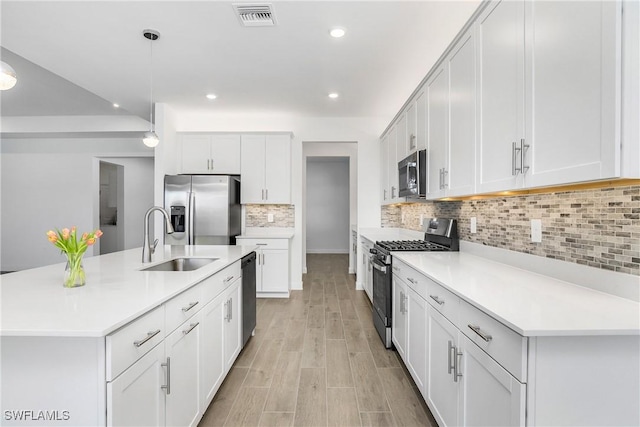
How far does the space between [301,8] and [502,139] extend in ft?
5.74

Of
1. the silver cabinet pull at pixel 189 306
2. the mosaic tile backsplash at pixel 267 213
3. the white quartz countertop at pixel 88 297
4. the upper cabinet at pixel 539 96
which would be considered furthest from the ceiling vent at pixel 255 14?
the mosaic tile backsplash at pixel 267 213

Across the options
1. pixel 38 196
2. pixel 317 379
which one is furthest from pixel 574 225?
pixel 38 196

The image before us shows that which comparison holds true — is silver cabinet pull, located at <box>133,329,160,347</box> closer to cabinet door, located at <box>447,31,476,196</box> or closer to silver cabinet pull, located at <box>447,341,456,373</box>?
silver cabinet pull, located at <box>447,341,456,373</box>

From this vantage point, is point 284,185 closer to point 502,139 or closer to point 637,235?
point 502,139

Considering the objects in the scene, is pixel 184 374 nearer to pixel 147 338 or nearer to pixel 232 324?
pixel 147 338

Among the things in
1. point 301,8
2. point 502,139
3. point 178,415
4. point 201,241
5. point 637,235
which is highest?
point 301,8

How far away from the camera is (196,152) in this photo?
193 inches

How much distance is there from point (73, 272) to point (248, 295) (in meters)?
1.56

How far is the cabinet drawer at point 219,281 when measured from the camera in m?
1.94

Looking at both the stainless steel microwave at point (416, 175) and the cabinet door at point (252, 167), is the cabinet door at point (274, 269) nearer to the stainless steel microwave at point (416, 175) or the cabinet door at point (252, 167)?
the cabinet door at point (252, 167)

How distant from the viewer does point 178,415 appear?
1542 millimetres

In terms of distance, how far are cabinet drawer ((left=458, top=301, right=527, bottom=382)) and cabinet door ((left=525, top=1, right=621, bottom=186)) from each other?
0.61 meters

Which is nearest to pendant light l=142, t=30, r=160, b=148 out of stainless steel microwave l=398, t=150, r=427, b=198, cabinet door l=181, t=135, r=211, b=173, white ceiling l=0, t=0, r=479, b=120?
white ceiling l=0, t=0, r=479, b=120

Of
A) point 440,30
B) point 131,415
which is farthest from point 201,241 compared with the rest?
point 440,30
